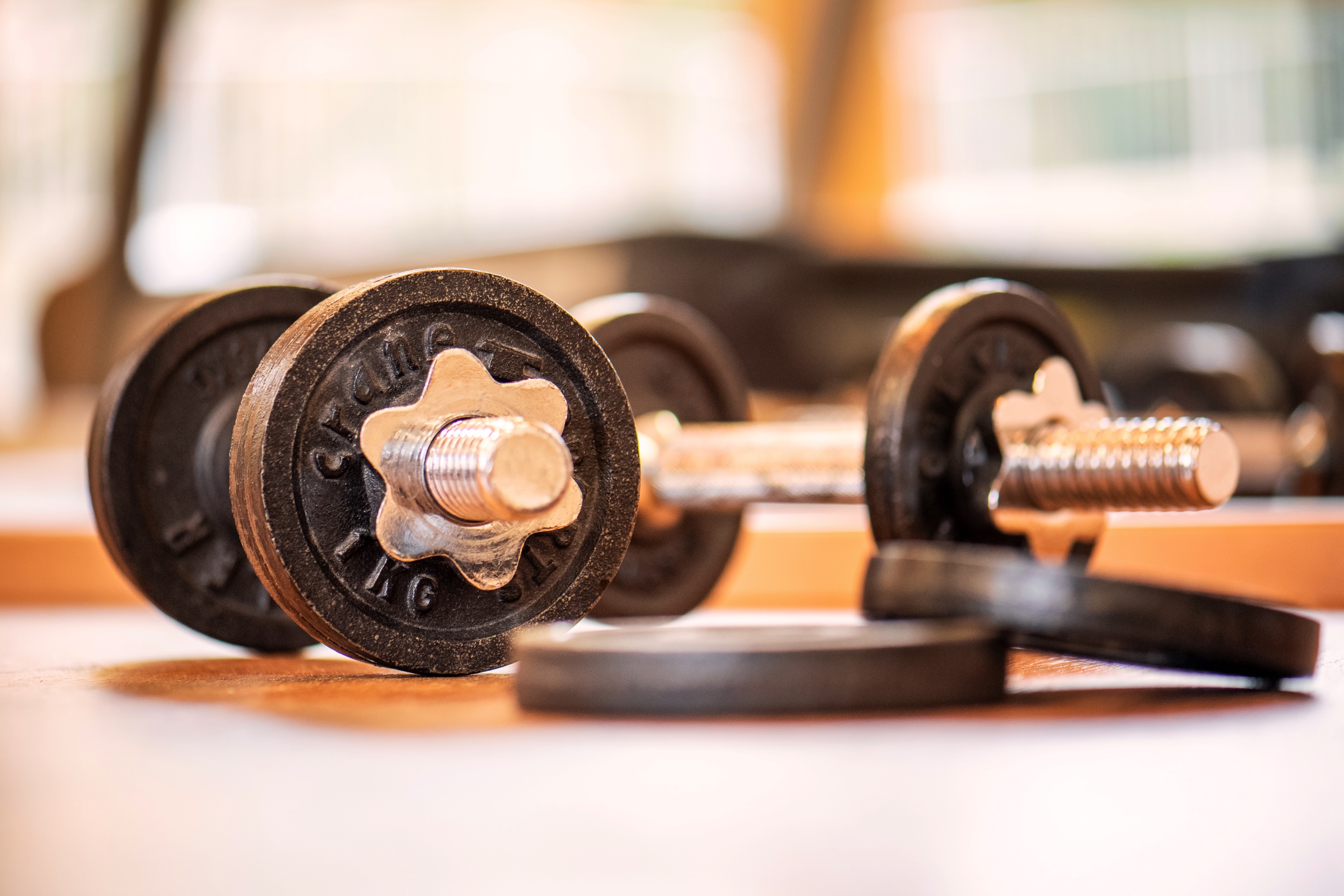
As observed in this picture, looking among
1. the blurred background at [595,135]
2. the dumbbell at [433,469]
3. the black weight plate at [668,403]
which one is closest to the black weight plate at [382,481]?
the dumbbell at [433,469]

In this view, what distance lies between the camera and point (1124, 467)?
946mm

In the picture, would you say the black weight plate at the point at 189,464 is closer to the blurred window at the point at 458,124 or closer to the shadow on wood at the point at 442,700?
the shadow on wood at the point at 442,700

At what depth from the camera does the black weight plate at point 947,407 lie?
98 cm

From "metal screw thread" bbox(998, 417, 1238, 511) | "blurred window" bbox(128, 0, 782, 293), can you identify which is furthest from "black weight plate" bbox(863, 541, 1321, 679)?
"blurred window" bbox(128, 0, 782, 293)

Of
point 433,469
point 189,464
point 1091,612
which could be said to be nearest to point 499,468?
point 433,469

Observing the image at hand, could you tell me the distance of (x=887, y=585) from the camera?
752 millimetres

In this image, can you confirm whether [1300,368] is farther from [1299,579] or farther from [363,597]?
[363,597]

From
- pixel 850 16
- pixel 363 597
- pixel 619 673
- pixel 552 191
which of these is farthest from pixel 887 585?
pixel 552 191

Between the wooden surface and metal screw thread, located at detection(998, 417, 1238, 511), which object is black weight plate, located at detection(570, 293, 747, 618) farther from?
the wooden surface

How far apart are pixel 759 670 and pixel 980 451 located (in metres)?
0.45

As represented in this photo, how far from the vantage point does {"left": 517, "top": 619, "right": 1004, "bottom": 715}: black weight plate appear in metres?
0.64

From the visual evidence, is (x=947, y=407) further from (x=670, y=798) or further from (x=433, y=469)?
(x=670, y=798)

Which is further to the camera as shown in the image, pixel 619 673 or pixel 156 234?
pixel 156 234

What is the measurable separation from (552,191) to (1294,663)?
24.0 ft
